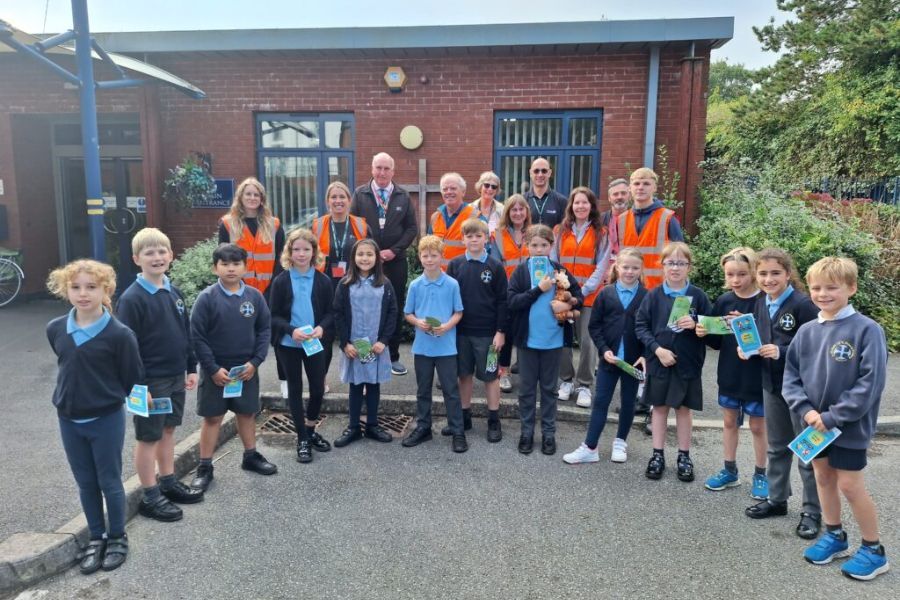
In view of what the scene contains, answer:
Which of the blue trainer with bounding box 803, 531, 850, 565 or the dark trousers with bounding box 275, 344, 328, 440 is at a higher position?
the dark trousers with bounding box 275, 344, 328, 440

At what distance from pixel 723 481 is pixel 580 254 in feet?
7.56

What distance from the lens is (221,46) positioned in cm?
919

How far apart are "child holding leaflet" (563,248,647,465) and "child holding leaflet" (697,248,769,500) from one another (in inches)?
24.1

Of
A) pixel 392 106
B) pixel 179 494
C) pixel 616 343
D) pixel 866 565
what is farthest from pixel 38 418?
pixel 392 106

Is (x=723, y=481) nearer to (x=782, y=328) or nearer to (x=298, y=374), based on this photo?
(x=782, y=328)

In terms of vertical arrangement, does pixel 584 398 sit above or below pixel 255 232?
below

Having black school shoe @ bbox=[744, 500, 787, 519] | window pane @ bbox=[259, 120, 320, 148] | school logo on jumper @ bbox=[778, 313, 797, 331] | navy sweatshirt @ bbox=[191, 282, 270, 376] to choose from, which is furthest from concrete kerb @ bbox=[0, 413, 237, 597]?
window pane @ bbox=[259, 120, 320, 148]

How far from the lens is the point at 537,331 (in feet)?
16.2

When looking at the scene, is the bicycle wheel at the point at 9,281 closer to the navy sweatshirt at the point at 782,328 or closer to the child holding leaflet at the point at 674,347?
the child holding leaflet at the point at 674,347

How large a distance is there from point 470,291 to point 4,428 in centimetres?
403

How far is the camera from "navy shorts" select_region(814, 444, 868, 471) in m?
3.24

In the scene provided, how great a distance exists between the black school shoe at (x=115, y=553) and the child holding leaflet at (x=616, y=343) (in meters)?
2.97

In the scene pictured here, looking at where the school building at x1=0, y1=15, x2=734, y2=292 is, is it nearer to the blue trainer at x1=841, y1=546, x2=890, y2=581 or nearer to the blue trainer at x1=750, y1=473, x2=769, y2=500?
the blue trainer at x1=750, y1=473, x2=769, y2=500

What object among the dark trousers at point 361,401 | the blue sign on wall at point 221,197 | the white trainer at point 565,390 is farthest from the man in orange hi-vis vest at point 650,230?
the blue sign on wall at point 221,197
